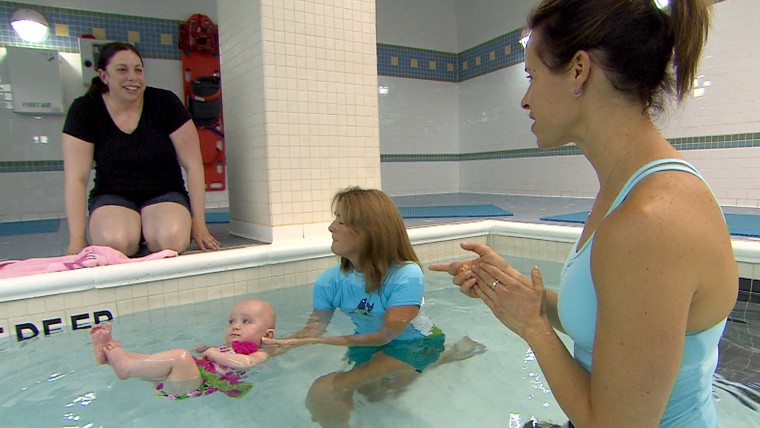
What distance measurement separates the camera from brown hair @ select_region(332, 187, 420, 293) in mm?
1985

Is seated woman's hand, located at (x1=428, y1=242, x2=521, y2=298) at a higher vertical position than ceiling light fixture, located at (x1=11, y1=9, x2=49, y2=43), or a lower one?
lower

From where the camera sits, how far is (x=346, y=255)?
2.04 m

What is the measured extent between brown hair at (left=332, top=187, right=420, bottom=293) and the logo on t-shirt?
0.06m

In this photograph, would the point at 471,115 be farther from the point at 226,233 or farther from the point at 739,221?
the point at 226,233

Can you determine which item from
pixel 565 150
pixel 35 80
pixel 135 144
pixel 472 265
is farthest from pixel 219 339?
pixel 565 150

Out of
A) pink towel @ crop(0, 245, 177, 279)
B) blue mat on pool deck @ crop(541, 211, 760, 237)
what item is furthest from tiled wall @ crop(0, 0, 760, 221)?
pink towel @ crop(0, 245, 177, 279)

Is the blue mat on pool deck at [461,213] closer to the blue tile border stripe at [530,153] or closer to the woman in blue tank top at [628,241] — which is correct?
the blue tile border stripe at [530,153]

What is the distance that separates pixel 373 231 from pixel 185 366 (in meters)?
0.86

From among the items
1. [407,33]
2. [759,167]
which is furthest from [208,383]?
[407,33]

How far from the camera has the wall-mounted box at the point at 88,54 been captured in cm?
596

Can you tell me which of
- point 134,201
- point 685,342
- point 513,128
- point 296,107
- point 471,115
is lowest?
point 685,342

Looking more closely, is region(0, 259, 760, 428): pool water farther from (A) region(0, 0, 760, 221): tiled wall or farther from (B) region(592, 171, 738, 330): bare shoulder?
(A) region(0, 0, 760, 221): tiled wall

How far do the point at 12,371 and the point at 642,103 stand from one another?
8.26ft

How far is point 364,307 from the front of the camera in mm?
2059
